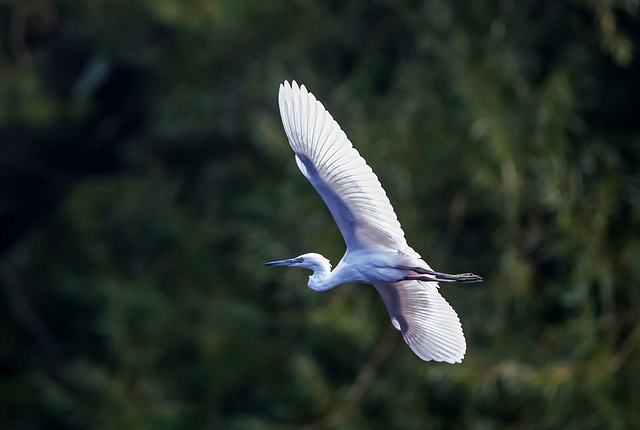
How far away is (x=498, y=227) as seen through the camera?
19.6 ft

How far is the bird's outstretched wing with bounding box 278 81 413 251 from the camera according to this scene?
2.54 meters

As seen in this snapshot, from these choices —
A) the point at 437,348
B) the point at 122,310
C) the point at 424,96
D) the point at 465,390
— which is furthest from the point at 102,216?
the point at 437,348

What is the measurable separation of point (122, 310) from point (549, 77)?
345cm

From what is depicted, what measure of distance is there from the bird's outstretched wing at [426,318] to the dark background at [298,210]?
258 cm

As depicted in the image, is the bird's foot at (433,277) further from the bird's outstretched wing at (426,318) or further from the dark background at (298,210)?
the dark background at (298,210)

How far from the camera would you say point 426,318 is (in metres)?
2.92

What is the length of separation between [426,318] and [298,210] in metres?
3.65

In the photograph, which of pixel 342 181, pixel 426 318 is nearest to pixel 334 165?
pixel 342 181

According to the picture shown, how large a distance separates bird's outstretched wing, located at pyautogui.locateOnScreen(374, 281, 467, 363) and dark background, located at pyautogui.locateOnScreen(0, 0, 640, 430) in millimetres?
2579

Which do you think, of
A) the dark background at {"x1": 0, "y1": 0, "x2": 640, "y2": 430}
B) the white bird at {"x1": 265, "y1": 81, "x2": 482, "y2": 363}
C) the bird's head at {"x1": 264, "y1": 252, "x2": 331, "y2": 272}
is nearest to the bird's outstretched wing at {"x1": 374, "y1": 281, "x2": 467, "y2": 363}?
the white bird at {"x1": 265, "y1": 81, "x2": 482, "y2": 363}

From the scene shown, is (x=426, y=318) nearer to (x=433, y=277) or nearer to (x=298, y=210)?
(x=433, y=277)

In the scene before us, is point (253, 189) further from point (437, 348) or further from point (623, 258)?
point (437, 348)

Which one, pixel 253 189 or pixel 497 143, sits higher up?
pixel 253 189

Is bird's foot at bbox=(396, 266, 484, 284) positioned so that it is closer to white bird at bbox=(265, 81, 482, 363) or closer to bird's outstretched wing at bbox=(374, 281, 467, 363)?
white bird at bbox=(265, 81, 482, 363)
